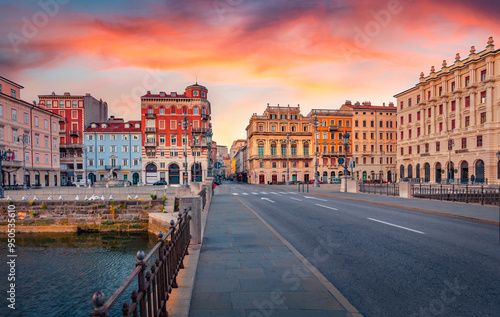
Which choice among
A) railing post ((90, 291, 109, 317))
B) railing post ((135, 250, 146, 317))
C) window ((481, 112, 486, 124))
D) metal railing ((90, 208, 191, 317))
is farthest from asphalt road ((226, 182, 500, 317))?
window ((481, 112, 486, 124))

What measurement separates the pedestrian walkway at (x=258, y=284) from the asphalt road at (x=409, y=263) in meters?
0.50

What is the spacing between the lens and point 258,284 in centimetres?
482

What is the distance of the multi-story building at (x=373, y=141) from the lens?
69000mm

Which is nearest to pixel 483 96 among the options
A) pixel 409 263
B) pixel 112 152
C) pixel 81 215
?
pixel 409 263

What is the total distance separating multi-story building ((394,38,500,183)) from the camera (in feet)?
134

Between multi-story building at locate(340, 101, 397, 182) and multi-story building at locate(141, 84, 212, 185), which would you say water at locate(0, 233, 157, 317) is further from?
multi-story building at locate(340, 101, 397, 182)

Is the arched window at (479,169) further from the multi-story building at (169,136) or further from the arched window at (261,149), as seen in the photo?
the multi-story building at (169,136)

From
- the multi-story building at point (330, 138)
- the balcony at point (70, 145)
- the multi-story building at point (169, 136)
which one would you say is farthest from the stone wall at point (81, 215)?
the multi-story building at point (330, 138)

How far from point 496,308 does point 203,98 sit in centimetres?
5874

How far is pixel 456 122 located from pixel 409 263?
52.3 m

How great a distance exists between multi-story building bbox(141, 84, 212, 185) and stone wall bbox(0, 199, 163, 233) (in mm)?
36556

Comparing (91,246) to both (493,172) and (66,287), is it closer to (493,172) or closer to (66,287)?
(66,287)

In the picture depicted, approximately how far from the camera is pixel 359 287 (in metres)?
4.86

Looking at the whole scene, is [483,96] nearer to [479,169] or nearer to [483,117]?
[483,117]
